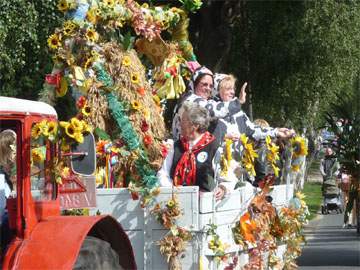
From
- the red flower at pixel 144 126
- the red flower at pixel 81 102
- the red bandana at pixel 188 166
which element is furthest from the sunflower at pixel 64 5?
the red bandana at pixel 188 166

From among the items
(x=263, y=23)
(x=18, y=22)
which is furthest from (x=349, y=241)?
(x=263, y=23)

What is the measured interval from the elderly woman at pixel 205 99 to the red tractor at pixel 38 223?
3143 millimetres

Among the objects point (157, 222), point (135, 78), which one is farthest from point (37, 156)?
point (135, 78)

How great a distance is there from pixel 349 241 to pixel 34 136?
12325mm

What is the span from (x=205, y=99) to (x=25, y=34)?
A: 5.90m

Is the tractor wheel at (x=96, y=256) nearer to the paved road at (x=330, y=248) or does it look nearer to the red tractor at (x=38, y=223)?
the red tractor at (x=38, y=223)

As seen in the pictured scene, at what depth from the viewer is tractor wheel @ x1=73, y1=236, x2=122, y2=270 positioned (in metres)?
6.21

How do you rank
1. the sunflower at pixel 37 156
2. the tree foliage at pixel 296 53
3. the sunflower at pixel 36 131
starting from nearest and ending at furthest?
the sunflower at pixel 36 131 < the sunflower at pixel 37 156 < the tree foliage at pixel 296 53

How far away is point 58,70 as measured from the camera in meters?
9.62

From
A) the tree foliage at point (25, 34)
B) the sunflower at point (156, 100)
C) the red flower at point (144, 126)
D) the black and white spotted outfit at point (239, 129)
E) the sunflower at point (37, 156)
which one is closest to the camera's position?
the sunflower at point (37, 156)

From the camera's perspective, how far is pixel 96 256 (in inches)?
249

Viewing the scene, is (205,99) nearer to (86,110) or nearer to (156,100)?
(156,100)

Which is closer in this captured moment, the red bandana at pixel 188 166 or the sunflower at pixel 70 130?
the sunflower at pixel 70 130

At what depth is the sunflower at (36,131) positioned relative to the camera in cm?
612
